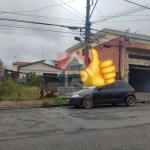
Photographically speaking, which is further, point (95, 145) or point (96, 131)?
point (96, 131)

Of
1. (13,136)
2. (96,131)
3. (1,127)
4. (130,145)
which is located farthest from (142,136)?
(1,127)

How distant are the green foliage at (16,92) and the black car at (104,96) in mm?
4201

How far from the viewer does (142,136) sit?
5023 millimetres

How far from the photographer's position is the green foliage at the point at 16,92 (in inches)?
535

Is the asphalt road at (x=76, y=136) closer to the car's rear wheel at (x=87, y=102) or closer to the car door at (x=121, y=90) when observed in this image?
the car's rear wheel at (x=87, y=102)

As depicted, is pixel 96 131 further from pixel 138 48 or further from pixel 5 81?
pixel 138 48

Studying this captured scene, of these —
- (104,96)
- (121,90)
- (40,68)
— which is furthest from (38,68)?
(104,96)

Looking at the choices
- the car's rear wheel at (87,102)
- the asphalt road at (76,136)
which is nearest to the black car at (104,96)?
the car's rear wheel at (87,102)

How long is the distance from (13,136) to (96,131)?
7.55ft

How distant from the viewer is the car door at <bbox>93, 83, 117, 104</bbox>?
10886 mm

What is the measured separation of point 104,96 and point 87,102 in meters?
1.12

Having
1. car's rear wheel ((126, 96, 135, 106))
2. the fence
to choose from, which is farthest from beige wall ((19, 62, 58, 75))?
car's rear wheel ((126, 96, 135, 106))

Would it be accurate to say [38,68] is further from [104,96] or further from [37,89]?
[104,96]

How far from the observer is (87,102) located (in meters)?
10.6
